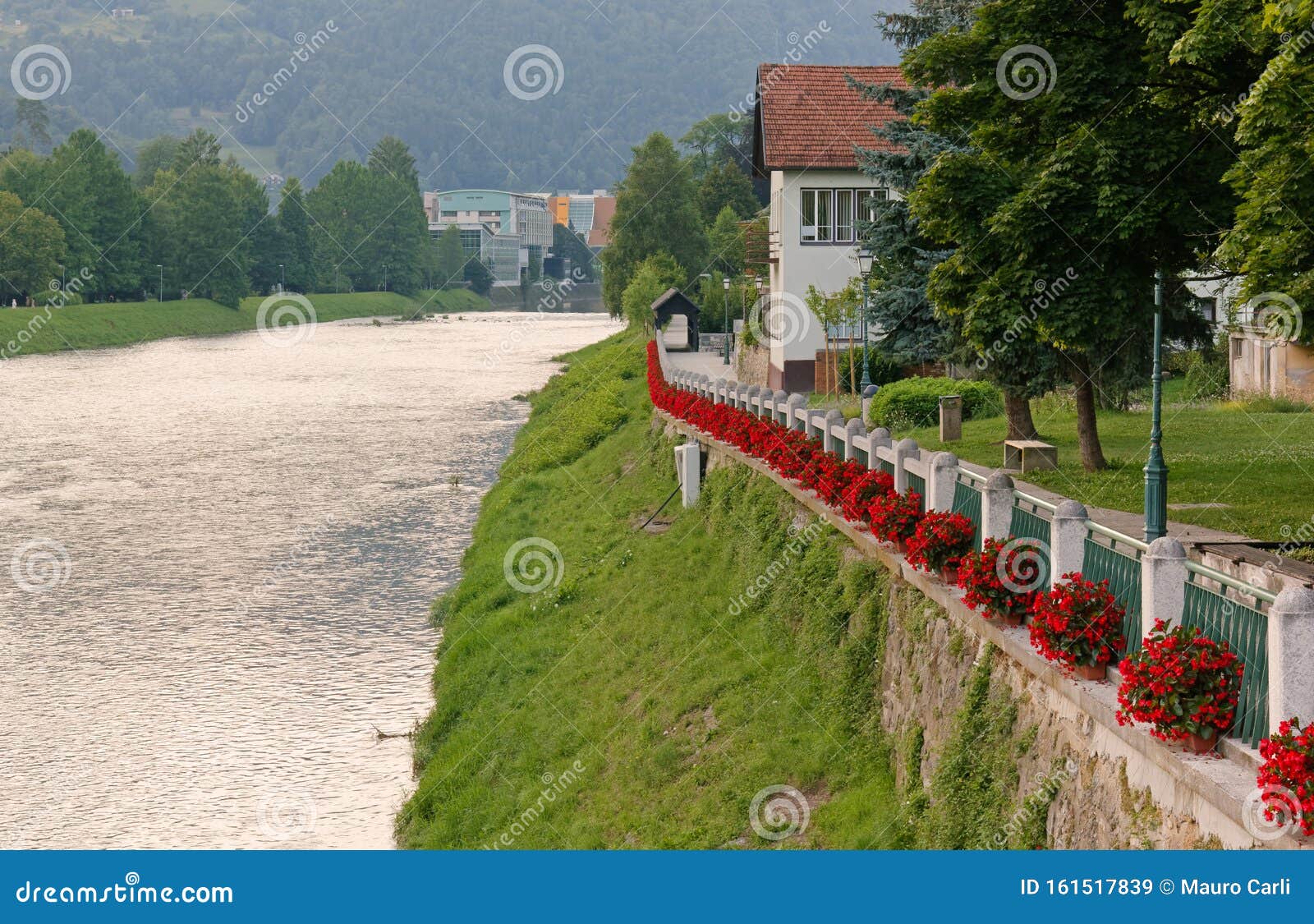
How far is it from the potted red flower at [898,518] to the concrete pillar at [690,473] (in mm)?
12542

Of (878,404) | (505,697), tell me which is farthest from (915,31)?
(505,697)

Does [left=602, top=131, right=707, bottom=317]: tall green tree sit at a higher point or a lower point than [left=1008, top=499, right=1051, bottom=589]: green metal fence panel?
higher

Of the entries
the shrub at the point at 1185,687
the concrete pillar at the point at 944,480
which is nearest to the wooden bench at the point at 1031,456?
the concrete pillar at the point at 944,480

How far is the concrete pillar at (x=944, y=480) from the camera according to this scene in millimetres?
13508

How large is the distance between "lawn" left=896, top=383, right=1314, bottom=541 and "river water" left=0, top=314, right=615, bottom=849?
34.8ft

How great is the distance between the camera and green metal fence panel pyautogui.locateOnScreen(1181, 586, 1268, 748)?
7.44 meters

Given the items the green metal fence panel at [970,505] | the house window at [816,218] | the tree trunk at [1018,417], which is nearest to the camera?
the green metal fence panel at [970,505]

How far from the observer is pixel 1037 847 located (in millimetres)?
9133

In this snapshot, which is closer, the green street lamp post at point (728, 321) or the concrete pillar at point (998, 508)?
the concrete pillar at point (998, 508)

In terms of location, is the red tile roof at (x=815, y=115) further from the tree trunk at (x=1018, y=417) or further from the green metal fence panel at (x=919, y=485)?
the green metal fence panel at (x=919, y=485)

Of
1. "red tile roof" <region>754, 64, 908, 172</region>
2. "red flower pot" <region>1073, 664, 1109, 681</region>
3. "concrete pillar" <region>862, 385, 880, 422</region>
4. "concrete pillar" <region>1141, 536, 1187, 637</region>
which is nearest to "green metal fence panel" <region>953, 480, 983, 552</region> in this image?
"red flower pot" <region>1073, 664, 1109, 681</region>

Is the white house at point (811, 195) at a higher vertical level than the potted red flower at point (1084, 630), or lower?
higher

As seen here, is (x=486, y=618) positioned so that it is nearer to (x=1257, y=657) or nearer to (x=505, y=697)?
(x=505, y=697)

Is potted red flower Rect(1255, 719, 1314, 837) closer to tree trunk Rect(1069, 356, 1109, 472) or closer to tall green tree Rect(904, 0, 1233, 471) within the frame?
tall green tree Rect(904, 0, 1233, 471)
